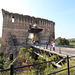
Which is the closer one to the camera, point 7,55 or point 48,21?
point 7,55

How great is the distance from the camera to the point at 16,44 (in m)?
16.0

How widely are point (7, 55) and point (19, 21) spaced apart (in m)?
9.57

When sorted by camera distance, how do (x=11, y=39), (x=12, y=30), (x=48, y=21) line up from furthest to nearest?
(x=48, y=21)
(x=12, y=30)
(x=11, y=39)

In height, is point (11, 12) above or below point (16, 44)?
above

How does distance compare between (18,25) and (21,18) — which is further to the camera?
(21,18)

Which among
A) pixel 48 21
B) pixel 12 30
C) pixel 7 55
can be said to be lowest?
pixel 7 55

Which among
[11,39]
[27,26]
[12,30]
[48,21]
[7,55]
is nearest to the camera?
[7,55]

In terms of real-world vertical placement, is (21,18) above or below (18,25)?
above

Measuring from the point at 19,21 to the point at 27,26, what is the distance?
2656 millimetres

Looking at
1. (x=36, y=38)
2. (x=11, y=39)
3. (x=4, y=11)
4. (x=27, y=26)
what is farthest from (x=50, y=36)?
(x=4, y=11)

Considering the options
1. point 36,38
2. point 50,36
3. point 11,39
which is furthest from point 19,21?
point 50,36

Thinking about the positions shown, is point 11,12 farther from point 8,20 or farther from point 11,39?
point 11,39

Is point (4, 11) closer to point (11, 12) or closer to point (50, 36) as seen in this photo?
point (11, 12)

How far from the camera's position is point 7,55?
13.3 m
